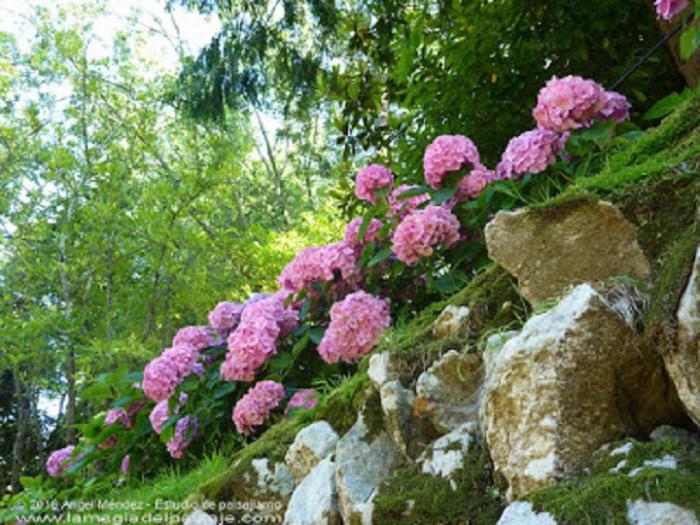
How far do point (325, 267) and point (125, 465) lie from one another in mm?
1625

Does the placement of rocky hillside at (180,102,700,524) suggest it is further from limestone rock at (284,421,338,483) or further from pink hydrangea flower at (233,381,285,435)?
pink hydrangea flower at (233,381,285,435)

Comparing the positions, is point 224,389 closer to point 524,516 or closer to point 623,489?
point 524,516

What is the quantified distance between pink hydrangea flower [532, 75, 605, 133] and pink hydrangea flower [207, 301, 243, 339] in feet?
6.54

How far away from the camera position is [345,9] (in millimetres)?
4559

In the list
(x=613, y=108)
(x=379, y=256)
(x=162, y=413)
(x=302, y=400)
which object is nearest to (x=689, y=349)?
(x=613, y=108)

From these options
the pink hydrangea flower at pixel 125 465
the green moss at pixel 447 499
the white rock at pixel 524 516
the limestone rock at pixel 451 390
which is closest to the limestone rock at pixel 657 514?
the white rock at pixel 524 516

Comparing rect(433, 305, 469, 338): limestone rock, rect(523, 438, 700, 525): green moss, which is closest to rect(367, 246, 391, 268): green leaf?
rect(433, 305, 469, 338): limestone rock

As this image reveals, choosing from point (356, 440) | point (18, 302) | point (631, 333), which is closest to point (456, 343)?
point (356, 440)

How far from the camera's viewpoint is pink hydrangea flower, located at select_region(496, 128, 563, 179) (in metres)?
2.55

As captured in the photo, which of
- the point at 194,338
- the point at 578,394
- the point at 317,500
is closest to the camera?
the point at 578,394

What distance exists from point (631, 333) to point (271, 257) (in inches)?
261

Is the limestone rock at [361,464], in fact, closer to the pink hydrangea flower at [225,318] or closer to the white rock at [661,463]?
the white rock at [661,463]

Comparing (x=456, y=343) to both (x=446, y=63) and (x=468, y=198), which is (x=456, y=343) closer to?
(x=468, y=198)

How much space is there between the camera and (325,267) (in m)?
3.14
